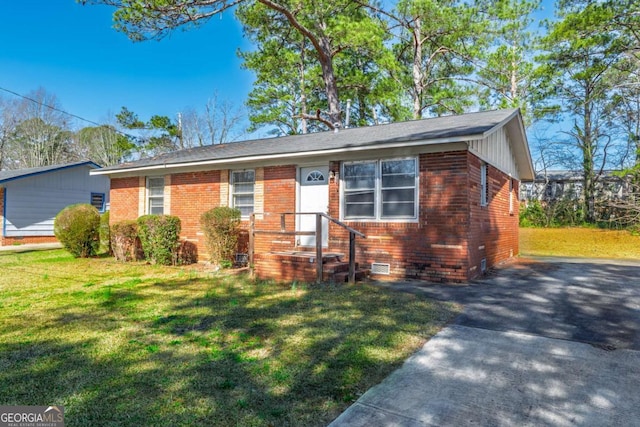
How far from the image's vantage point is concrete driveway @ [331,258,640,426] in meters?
2.72

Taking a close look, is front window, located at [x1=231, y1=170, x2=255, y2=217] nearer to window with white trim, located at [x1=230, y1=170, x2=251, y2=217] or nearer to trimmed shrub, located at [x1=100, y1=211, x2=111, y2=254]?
window with white trim, located at [x1=230, y1=170, x2=251, y2=217]

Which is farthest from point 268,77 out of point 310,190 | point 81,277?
point 81,277

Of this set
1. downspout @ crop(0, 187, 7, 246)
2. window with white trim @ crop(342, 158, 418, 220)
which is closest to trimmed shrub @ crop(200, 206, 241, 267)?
window with white trim @ crop(342, 158, 418, 220)

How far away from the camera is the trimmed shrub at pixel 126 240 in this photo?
10969 millimetres

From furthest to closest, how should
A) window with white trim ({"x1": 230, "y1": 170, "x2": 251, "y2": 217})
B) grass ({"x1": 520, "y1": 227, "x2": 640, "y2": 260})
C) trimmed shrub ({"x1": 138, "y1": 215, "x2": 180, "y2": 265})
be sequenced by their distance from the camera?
grass ({"x1": 520, "y1": 227, "x2": 640, "y2": 260})
window with white trim ({"x1": 230, "y1": 170, "x2": 251, "y2": 217})
trimmed shrub ({"x1": 138, "y1": 215, "x2": 180, "y2": 265})

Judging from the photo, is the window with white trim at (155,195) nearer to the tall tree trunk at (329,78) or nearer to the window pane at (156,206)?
the window pane at (156,206)

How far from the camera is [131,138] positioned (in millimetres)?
29484

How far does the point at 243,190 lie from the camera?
10500mm

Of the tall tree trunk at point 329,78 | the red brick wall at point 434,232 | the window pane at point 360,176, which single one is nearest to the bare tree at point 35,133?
the tall tree trunk at point 329,78

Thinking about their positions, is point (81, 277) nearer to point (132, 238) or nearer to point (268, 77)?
point (132, 238)

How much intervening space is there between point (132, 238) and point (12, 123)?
32.3 m

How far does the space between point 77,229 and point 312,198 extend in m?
7.69

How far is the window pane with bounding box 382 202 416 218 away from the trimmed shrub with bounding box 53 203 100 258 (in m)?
9.40

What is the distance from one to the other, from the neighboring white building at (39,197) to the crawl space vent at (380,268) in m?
16.2
